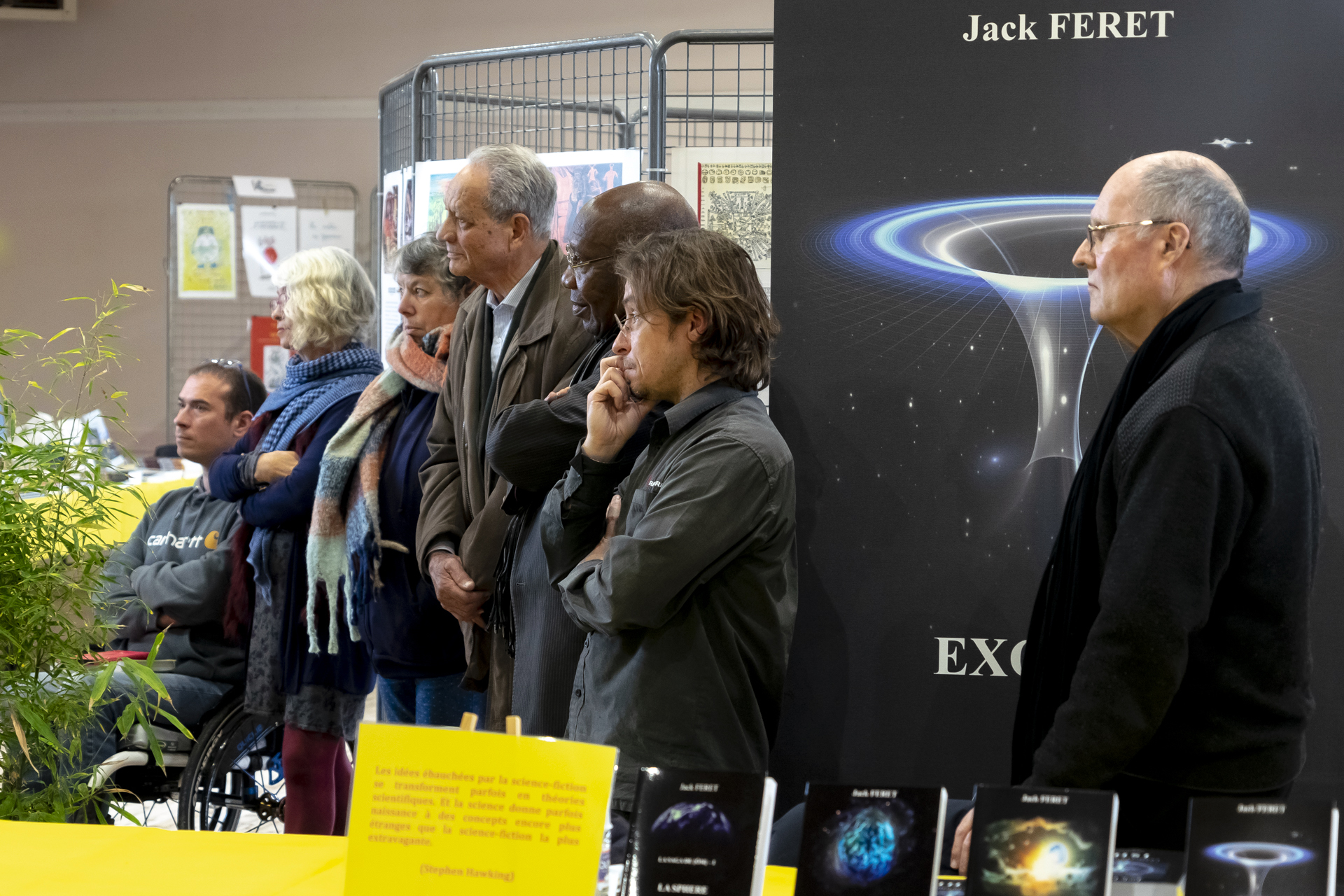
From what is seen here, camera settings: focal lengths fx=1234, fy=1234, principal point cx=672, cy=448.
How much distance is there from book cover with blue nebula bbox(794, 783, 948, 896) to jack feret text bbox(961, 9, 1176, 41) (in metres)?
1.40

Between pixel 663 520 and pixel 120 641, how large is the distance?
2.22 metres

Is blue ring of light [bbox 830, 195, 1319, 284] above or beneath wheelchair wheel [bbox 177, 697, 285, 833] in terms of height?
above

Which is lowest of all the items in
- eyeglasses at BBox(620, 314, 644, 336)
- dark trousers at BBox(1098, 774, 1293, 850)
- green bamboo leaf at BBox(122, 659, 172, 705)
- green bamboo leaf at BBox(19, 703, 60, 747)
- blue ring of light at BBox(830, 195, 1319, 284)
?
dark trousers at BBox(1098, 774, 1293, 850)

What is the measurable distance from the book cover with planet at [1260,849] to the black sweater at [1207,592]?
0.36m

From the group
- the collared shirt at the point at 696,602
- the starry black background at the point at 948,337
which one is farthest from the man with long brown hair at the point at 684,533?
the starry black background at the point at 948,337

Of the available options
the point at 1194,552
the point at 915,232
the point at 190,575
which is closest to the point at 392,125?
the point at 190,575

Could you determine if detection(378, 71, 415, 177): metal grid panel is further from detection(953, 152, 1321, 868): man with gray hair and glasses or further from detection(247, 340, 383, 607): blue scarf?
detection(953, 152, 1321, 868): man with gray hair and glasses

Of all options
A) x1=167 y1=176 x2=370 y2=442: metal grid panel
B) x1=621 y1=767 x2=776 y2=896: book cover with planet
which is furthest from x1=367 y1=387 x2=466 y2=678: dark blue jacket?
x1=167 y1=176 x2=370 y2=442: metal grid panel

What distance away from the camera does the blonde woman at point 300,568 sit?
2830 mm

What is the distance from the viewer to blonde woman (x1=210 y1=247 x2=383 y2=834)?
9.29ft

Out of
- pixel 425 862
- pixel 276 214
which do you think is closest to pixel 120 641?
pixel 425 862

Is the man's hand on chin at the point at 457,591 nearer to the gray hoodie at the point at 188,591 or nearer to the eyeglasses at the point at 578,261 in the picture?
the eyeglasses at the point at 578,261

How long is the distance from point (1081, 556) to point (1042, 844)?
0.60 metres

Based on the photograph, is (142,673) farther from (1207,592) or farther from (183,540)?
(183,540)
